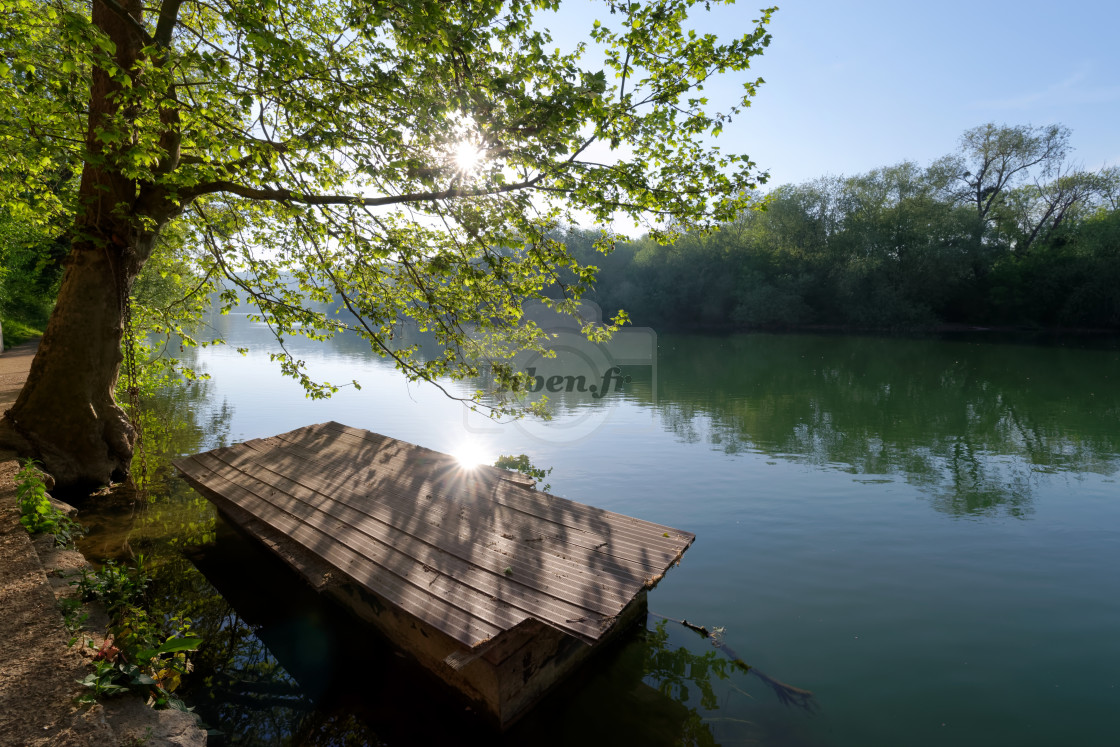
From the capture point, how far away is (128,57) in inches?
323

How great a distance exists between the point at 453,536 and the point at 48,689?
332 centimetres

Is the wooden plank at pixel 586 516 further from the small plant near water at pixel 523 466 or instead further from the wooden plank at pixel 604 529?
the small plant near water at pixel 523 466

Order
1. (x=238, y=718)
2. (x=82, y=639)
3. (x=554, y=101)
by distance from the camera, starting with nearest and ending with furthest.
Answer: (x=82, y=639)
(x=238, y=718)
(x=554, y=101)

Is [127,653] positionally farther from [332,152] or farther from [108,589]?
[332,152]

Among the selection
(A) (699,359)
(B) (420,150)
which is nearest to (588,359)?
(A) (699,359)

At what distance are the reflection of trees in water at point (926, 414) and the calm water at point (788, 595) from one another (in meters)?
0.15

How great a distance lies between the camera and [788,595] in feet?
24.4

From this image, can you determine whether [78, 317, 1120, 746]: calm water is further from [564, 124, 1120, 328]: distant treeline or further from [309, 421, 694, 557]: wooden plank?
[564, 124, 1120, 328]: distant treeline

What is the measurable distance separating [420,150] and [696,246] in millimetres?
64524

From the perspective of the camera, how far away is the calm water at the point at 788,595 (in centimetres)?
515

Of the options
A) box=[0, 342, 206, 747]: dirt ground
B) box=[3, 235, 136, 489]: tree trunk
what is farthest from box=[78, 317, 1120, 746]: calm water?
box=[0, 342, 206, 747]: dirt ground

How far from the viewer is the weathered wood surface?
472 centimetres

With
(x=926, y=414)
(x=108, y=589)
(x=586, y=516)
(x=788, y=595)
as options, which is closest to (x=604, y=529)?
(x=586, y=516)

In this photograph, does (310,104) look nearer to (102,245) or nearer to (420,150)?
(420,150)
